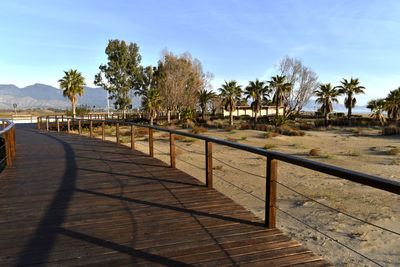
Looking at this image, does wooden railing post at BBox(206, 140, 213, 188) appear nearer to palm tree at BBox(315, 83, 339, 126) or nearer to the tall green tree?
palm tree at BBox(315, 83, 339, 126)

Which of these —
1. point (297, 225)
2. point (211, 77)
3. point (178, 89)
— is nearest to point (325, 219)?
point (297, 225)

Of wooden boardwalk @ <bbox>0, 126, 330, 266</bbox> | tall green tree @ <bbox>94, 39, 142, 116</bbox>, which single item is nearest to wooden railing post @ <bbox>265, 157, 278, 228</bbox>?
wooden boardwalk @ <bbox>0, 126, 330, 266</bbox>

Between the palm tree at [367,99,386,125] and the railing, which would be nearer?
the railing

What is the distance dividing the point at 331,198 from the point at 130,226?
8.91 meters

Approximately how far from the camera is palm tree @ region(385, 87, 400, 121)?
3525 cm

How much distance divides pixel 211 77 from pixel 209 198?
166ft

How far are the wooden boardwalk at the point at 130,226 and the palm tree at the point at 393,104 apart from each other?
39473 mm

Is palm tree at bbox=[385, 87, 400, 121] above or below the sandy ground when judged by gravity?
above

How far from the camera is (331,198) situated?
9.98m

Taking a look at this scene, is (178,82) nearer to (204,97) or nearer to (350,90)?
(204,97)

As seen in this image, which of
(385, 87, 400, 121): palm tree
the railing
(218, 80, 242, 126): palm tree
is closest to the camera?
the railing

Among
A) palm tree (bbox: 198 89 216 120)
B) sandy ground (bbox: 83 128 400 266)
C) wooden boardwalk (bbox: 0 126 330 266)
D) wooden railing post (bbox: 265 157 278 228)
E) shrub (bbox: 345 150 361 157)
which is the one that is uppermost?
palm tree (bbox: 198 89 216 120)

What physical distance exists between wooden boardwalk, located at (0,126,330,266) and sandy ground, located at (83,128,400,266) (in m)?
1.49

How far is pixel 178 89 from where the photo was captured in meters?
46.5
